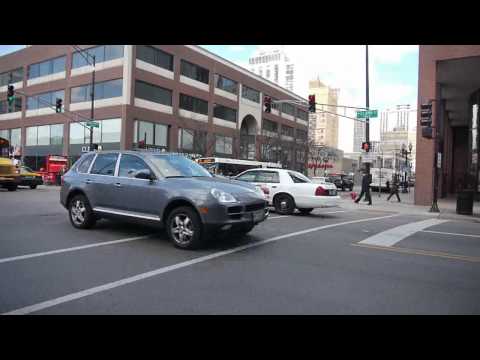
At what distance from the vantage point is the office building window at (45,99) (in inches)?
1689

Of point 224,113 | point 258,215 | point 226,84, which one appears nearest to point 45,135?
point 224,113

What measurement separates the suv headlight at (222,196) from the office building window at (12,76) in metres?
53.6

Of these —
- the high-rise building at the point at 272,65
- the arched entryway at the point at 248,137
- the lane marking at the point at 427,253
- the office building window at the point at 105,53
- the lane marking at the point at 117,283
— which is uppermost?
the high-rise building at the point at 272,65

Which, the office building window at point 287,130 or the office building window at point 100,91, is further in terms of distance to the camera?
the office building window at point 287,130

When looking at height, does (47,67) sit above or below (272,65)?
below

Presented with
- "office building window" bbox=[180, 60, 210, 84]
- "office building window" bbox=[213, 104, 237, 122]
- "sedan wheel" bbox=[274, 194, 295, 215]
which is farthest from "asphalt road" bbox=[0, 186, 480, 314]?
"office building window" bbox=[213, 104, 237, 122]

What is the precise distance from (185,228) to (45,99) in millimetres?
46571

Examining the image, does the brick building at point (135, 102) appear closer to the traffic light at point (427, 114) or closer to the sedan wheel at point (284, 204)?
the sedan wheel at point (284, 204)

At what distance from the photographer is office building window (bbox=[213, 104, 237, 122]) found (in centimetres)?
4919

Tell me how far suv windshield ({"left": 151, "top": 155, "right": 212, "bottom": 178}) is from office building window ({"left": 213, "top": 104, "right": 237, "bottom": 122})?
4202 cm

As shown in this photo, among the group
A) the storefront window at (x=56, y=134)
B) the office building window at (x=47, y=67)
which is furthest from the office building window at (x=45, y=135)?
the office building window at (x=47, y=67)

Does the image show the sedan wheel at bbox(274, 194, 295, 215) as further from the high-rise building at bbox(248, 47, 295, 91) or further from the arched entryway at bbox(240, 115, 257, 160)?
the high-rise building at bbox(248, 47, 295, 91)

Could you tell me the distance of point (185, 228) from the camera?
635 cm

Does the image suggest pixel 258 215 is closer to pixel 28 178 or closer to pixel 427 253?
pixel 427 253
